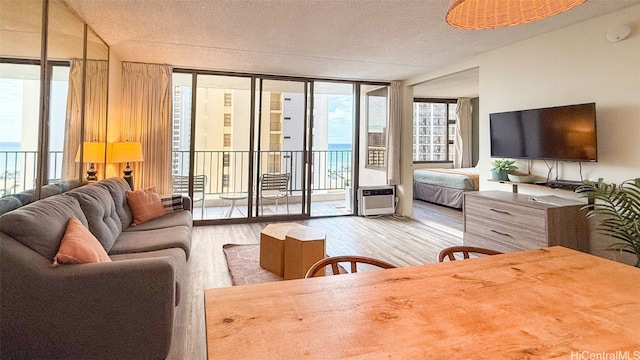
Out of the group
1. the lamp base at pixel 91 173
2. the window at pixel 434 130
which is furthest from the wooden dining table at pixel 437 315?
the window at pixel 434 130

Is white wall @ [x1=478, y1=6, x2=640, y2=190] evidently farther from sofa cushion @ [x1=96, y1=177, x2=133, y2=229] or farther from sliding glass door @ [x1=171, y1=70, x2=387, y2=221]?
sofa cushion @ [x1=96, y1=177, x2=133, y2=229]

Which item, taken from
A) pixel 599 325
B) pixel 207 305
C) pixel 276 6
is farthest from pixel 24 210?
pixel 599 325

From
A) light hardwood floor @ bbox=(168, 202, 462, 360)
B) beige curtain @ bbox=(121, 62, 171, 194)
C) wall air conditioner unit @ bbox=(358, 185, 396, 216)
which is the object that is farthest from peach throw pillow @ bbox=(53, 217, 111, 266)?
wall air conditioner unit @ bbox=(358, 185, 396, 216)

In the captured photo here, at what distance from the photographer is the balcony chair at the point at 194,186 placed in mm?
5289

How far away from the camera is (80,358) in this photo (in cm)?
175

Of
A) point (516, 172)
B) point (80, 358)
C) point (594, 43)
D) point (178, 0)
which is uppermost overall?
point (178, 0)

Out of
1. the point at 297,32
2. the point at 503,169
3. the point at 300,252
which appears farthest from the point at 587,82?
the point at 300,252

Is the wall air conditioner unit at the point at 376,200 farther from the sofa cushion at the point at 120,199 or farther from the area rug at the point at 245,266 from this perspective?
the sofa cushion at the point at 120,199

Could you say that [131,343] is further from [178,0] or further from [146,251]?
[178,0]

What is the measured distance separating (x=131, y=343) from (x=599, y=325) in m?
1.99

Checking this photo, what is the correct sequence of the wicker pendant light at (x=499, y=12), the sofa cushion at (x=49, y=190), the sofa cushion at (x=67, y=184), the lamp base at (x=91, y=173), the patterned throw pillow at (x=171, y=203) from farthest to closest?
the patterned throw pillow at (x=171, y=203)
the lamp base at (x=91, y=173)
the sofa cushion at (x=67, y=184)
the sofa cushion at (x=49, y=190)
the wicker pendant light at (x=499, y=12)

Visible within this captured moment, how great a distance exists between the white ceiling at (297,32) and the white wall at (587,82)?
0.16 m

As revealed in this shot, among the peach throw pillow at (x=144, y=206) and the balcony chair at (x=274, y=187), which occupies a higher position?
the balcony chair at (x=274, y=187)

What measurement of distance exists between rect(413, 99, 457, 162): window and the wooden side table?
6180 mm
